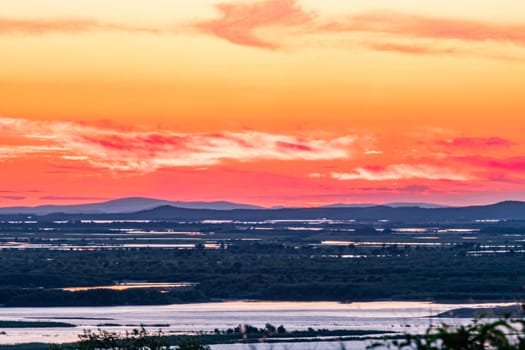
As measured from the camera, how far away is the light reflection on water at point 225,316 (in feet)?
168

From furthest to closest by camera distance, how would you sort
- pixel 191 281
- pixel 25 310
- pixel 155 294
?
pixel 191 281 → pixel 155 294 → pixel 25 310

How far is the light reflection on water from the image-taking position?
51300mm

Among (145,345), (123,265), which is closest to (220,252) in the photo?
(123,265)

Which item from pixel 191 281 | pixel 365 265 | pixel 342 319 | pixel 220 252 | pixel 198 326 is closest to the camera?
pixel 198 326

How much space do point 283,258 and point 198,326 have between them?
5481cm

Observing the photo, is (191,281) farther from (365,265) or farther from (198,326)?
(198,326)

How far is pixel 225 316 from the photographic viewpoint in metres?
58.7

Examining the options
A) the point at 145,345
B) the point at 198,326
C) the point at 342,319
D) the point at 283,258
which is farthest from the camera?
the point at 283,258

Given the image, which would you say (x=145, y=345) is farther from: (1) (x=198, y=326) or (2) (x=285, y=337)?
(1) (x=198, y=326)

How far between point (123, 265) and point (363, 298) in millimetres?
29991

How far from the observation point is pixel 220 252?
11794 centimetres

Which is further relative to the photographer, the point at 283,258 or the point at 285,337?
the point at 283,258

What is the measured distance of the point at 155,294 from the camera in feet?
230

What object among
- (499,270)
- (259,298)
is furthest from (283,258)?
(259,298)
